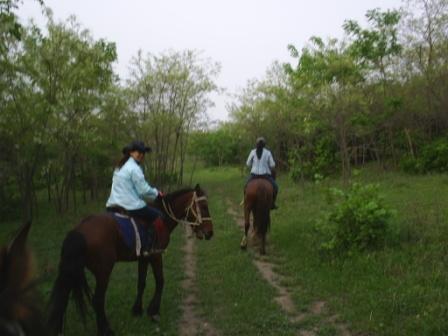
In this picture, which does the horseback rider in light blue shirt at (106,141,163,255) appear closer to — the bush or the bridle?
the bridle

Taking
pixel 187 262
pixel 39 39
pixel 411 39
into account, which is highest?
pixel 411 39

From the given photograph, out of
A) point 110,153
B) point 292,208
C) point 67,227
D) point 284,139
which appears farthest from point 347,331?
point 284,139

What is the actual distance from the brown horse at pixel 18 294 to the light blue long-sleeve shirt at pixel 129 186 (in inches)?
192

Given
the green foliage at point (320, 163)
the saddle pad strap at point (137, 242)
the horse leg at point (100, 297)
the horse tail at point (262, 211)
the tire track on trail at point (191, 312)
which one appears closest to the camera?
the horse leg at point (100, 297)

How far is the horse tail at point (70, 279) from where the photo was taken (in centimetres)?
534

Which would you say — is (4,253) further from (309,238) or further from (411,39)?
(411,39)

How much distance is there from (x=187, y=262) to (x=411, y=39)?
16.8 metres

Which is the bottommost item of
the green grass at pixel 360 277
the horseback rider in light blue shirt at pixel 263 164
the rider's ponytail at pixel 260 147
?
the green grass at pixel 360 277

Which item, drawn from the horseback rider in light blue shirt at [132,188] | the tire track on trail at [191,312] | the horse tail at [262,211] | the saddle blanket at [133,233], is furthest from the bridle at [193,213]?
the horse tail at [262,211]

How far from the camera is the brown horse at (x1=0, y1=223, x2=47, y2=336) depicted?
1.48 m

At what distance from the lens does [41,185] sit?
26.6m

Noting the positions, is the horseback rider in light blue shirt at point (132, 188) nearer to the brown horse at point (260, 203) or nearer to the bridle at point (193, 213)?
the bridle at point (193, 213)

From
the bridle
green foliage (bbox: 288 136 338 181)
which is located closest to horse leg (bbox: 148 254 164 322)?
the bridle

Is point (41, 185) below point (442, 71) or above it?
below
